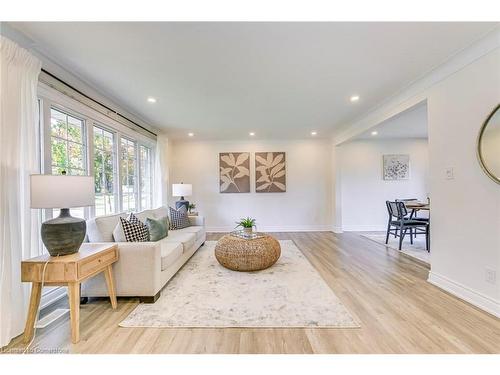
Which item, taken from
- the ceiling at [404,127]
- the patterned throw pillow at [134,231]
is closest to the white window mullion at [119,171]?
the patterned throw pillow at [134,231]

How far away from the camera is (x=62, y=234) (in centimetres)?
187

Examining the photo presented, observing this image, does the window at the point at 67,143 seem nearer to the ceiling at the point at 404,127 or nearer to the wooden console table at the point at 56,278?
the wooden console table at the point at 56,278

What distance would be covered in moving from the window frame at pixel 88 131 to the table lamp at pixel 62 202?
0.73 meters

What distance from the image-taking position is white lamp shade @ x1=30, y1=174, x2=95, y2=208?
172 cm

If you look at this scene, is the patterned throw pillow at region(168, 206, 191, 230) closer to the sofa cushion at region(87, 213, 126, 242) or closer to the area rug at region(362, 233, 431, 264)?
the sofa cushion at region(87, 213, 126, 242)

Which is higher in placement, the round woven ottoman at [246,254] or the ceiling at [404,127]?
the ceiling at [404,127]

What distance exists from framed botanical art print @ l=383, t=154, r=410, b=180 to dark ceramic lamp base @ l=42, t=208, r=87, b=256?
6.84m

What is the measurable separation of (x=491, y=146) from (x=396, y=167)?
456 centimetres

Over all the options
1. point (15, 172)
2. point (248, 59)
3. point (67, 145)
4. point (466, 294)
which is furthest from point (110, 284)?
point (466, 294)

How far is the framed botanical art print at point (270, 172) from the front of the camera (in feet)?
20.8

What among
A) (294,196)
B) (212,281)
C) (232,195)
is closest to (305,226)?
(294,196)

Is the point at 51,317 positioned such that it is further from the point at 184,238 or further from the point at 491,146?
the point at 491,146
